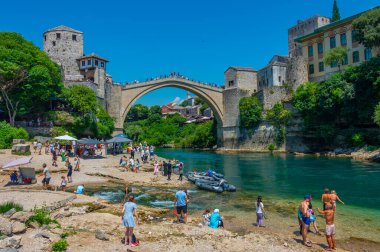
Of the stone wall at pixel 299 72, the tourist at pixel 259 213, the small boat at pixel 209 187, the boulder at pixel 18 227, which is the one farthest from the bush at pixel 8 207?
the stone wall at pixel 299 72

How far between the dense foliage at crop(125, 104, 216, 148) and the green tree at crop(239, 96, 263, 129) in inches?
407

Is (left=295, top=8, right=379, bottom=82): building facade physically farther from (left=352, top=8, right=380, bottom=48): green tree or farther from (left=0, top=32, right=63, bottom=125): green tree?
(left=0, top=32, right=63, bottom=125): green tree

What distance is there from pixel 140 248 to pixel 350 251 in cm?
634

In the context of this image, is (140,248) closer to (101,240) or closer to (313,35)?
(101,240)

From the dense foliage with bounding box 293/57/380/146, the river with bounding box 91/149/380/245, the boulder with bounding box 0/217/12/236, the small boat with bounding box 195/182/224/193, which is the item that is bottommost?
the river with bounding box 91/149/380/245

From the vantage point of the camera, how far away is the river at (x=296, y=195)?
12555 millimetres

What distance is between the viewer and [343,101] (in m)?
37.9

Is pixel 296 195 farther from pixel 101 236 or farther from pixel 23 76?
→ pixel 23 76

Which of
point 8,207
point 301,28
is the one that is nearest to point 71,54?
point 8,207

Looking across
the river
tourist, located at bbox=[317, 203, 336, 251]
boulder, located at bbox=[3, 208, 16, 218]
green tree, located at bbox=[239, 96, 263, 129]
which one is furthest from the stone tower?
tourist, located at bbox=[317, 203, 336, 251]

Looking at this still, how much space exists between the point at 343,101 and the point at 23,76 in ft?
116

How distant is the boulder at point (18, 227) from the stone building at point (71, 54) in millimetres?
42940

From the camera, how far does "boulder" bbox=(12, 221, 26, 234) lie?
844cm

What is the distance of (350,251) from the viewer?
9.70 m
